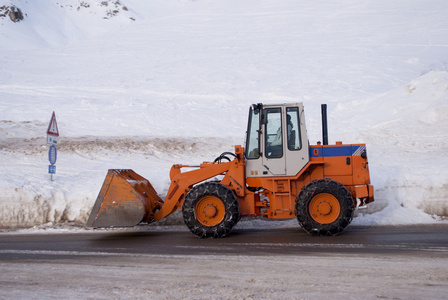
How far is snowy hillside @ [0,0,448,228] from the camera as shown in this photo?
38.2 feet

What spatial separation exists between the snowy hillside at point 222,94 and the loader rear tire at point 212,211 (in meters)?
3.10

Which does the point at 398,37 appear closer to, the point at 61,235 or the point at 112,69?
the point at 112,69

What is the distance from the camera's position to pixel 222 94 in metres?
30.5

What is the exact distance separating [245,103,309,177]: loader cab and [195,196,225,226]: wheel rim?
1.07 m

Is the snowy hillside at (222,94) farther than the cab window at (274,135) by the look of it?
Yes

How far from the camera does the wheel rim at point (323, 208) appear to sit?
8898 millimetres

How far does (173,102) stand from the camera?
27.8 metres

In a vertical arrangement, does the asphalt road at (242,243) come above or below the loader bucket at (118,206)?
below

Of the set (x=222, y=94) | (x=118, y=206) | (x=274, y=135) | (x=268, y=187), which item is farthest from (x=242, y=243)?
(x=222, y=94)

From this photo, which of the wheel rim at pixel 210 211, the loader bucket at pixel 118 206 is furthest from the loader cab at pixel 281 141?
the loader bucket at pixel 118 206

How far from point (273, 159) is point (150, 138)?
462 inches

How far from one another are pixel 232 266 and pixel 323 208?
289 centimetres

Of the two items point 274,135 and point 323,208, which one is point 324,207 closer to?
point 323,208

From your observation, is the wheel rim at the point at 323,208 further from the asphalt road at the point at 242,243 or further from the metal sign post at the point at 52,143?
the metal sign post at the point at 52,143
